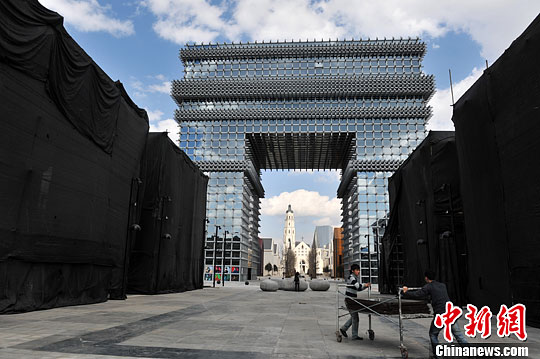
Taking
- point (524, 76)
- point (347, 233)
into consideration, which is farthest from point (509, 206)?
point (347, 233)

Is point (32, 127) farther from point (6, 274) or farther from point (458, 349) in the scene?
point (458, 349)

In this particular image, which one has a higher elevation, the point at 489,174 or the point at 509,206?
the point at 489,174

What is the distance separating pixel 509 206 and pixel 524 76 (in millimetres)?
4155

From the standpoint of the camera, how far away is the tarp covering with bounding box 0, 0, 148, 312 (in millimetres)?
11500

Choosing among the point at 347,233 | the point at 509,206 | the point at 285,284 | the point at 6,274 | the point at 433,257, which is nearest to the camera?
the point at 6,274

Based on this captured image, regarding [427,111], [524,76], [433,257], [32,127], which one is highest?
[427,111]

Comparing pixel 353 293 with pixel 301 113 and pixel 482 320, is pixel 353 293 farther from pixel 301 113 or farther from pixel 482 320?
pixel 301 113

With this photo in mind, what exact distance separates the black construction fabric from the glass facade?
132 feet

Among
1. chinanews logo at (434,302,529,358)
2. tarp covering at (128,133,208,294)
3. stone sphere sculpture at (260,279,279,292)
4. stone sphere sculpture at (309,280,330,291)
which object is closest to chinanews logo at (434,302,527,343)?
chinanews logo at (434,302,529,358)

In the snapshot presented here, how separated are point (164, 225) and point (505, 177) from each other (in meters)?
19.8

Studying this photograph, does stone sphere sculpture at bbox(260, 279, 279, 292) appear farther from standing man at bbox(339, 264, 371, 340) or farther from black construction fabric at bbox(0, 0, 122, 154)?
standing man at bbox(339, 264, 371, 340)

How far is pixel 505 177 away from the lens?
12391mm

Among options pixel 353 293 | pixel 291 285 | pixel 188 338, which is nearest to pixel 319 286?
pixel 291 285

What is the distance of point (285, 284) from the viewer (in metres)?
34.1
